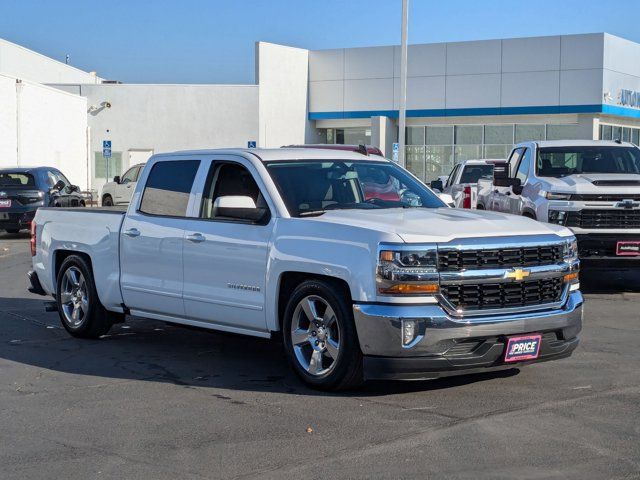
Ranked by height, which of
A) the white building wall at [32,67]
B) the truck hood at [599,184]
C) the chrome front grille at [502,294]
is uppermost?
the white building wall at [32,67]

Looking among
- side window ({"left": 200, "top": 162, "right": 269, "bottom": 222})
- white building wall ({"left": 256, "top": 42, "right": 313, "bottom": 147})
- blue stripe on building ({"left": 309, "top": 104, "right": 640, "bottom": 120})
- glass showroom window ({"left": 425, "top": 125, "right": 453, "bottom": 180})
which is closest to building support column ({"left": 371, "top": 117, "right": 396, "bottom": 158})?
blue stripe on building ({"left": 309, "top": 104, "right": 640, "bottom": 120})

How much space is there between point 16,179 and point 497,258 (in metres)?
19.9

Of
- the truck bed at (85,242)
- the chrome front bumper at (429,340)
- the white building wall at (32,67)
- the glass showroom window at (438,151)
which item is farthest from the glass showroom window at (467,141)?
the chrome front bumper at (429,340)

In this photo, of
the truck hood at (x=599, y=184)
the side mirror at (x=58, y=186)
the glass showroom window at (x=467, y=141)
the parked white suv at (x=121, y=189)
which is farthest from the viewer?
the glass showroom window at (x=467, y=141)

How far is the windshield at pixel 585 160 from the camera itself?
14.5m

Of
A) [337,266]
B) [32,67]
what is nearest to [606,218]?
[337,266]

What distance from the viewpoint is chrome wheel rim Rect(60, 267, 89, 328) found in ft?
33.2

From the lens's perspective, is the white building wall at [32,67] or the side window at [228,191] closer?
the side window at [228,191]

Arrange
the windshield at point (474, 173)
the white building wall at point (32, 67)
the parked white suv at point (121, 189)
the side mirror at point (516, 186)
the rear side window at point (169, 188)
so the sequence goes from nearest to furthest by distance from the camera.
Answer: the rear side window at point (169, 188) < the side mirror at point (516, 186) < the windshield at point (474, 173) < the parked white suv at point (121, 189) < the white building wall at point (32, 67)

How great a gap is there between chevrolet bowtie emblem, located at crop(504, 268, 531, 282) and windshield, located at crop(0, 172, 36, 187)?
19526 mm

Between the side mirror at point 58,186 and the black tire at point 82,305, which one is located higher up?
the side mirror at point 58,186

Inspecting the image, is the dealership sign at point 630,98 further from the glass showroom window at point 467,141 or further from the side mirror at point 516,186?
the side mirror at point 516,186

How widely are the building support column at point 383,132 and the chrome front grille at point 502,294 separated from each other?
41537mm

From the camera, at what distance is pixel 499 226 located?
7375mm
